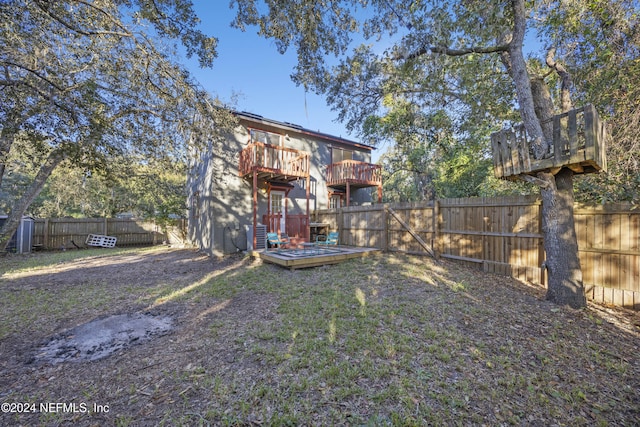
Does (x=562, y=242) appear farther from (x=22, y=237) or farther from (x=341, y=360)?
(x=22, y=237)

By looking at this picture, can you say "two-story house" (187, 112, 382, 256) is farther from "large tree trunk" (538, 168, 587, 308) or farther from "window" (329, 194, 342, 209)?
"large tree trunk" (538, 168, 587, 308)

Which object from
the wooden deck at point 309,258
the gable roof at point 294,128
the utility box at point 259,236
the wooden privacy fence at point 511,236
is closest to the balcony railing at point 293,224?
the utility box at point 259,236

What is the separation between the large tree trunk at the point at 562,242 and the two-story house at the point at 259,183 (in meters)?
7.69

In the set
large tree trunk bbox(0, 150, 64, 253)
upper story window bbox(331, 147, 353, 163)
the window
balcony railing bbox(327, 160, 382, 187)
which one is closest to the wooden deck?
balcony railing bbox(327, 160, 382, 187)

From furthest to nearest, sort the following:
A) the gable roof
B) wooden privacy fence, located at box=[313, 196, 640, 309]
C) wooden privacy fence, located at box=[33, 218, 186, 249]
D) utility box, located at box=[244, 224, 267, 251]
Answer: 1. wooden privacy fence, located at box=[33, 218, 186, 249]
2. the gable roof
3. utility box, located at box=[244, 224, 267, 251]
4. wooden privacy fence, located at box=[313, 196, 640, 309]

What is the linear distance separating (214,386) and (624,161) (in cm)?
775

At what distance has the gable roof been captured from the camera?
11.5 metres

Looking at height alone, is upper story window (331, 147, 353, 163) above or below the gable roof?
below

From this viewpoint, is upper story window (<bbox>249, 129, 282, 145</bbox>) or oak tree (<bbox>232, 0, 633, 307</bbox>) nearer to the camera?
oak tree (<bbox>232, 0, 633, 307</bbox>)

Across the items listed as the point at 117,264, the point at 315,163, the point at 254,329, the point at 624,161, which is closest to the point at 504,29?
the point at 624,161

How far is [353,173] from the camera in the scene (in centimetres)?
1347

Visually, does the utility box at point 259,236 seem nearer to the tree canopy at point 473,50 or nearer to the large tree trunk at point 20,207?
the tree canopy at point 473,50

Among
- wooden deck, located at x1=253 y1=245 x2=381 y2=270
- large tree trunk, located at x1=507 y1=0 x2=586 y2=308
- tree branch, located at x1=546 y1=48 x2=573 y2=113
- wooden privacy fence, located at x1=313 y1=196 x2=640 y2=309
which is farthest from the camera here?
wooden deck, located at x1=253 y1=245 x2=381 y2=270

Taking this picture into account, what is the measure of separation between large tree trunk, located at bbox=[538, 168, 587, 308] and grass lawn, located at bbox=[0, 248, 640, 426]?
1.21ft
